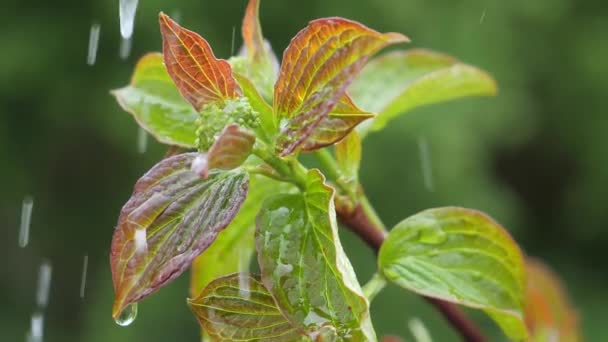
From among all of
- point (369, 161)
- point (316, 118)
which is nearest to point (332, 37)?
point (316, 118)

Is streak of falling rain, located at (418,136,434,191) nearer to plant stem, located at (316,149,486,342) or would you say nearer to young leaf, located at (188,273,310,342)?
plant stem, located at (316,149,486,342)

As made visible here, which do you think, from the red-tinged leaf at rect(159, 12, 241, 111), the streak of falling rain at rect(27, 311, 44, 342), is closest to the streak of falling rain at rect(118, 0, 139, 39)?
the red-tinged leaf at rect(159, 12, 241, 111)

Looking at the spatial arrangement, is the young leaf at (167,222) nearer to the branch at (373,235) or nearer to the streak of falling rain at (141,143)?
the branch at (373,235)

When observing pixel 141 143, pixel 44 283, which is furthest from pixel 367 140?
pixel 44 283

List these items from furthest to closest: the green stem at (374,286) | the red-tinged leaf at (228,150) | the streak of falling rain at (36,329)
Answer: the streak of falling rain at (36,329) → the green stem at (374,286) → the red-tinged leaf at (228,150)

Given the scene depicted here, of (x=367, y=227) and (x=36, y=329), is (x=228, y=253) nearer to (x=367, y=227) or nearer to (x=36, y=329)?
(x=367, y=227)

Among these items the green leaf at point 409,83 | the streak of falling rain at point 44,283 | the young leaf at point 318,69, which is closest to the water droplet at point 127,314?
the young leaf at point 318,69
